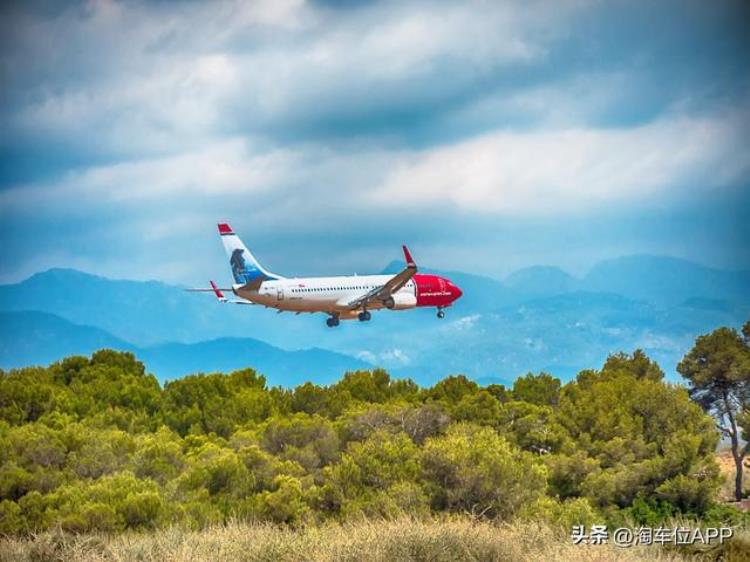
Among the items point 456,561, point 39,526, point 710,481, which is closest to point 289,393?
point 710,481

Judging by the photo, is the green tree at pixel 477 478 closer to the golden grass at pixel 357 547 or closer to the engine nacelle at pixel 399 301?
the golden grass at pixel 357 547

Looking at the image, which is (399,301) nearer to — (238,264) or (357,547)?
(238,264)

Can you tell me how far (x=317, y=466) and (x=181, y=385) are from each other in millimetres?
21126

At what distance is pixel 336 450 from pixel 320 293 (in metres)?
23.3

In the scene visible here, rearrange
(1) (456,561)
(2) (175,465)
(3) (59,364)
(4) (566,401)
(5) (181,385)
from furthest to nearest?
(3) (59,364) → (5) (181,385) → (4) (566,401) → (2) (175,465) → (1) (456,561)

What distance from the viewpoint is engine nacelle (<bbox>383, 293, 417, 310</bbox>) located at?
7212cm

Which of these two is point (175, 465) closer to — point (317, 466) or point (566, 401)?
point (317, 466)

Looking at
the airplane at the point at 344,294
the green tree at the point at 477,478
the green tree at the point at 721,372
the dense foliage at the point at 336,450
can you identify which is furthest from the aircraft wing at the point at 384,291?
the green tree at the point at 477,478

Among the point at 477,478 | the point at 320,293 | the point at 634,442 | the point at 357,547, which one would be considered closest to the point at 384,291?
the point at 320,293

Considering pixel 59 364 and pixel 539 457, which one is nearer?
pixel 539 457

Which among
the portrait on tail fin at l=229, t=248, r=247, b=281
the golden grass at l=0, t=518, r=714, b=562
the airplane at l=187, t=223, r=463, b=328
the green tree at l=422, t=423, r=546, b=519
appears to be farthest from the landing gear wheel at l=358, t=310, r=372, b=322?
the golden grass at l=0, t=518, r=714, b=562

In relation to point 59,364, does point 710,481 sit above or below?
below

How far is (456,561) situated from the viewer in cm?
2444

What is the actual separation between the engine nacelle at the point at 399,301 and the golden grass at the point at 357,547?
4366cm
